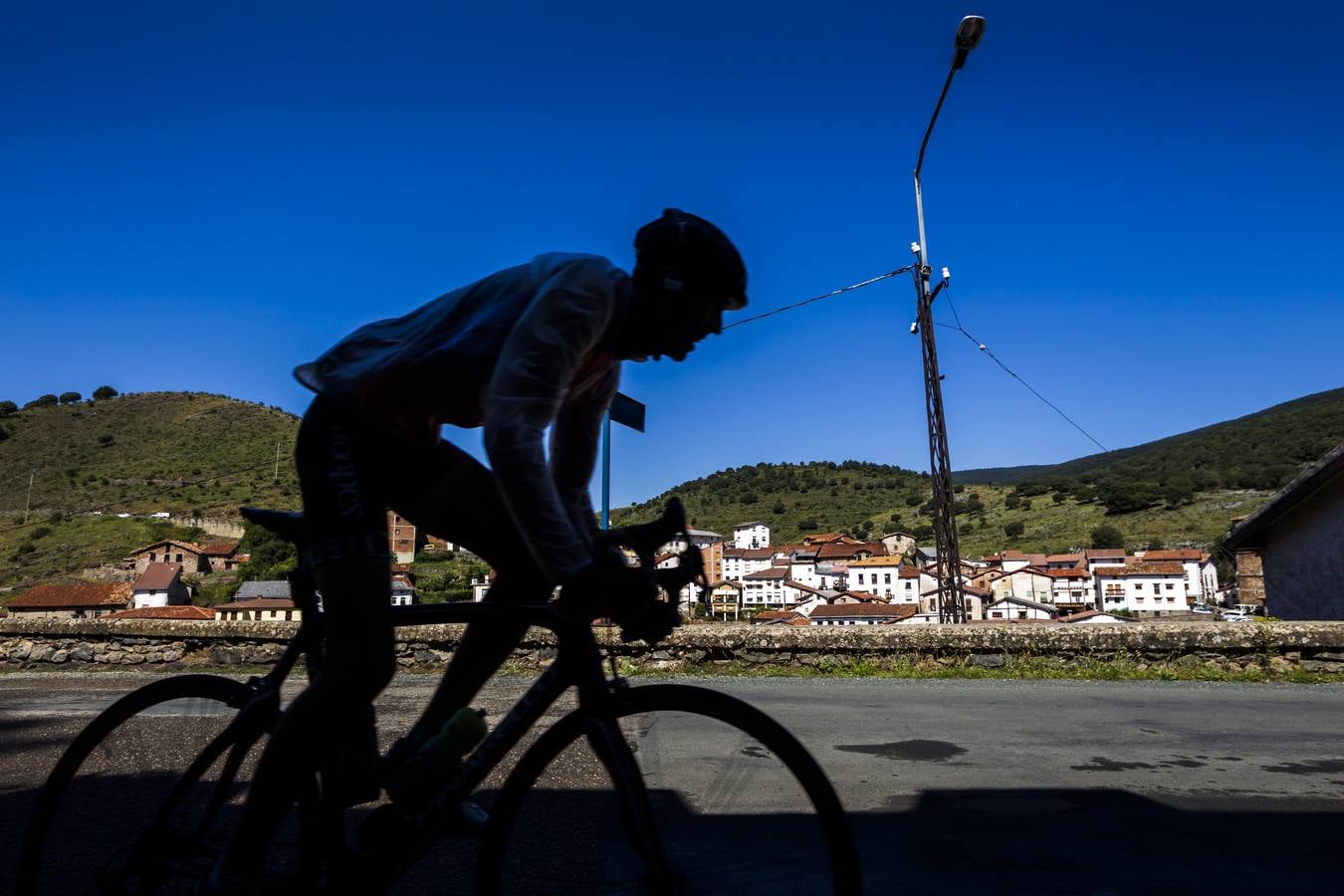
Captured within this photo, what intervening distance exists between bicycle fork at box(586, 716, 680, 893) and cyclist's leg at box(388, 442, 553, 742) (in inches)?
12.8

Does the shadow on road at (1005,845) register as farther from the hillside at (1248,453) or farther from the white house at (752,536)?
the white house at (752,536)

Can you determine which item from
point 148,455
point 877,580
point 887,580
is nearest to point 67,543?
point 148,455

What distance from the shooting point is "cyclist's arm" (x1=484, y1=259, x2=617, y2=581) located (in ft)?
5.47

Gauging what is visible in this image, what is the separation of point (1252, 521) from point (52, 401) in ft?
508

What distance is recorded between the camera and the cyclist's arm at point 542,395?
1668mm

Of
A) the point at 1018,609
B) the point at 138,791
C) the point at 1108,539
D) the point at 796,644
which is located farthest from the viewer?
the point at 1108,539

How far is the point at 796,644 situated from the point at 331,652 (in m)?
7.05

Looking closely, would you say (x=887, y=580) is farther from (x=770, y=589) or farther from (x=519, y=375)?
(x=519, y=375)

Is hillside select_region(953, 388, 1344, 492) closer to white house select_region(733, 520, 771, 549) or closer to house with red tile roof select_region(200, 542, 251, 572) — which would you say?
white house select_region(733, 520, 771, 549)

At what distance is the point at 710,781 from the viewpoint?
2.06 meters

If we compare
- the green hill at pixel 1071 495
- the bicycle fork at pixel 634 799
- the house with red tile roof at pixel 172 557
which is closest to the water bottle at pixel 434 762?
the bicycle fork at pixel 634 799

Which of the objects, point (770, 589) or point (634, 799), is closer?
point (634, 799)

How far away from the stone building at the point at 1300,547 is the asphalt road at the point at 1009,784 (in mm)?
8443

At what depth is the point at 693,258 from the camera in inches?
72.0
